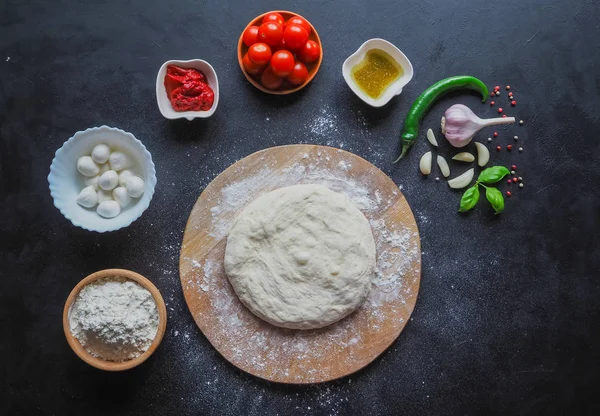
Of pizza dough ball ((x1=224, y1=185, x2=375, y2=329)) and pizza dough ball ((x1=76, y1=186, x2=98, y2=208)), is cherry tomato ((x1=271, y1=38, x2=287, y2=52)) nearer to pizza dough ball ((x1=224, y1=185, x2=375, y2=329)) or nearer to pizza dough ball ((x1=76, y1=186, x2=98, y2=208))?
pizza dough ball ((x1=224, y1=185, x2=375, y2=329))

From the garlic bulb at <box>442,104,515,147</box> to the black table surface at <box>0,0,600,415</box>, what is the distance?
0.32ft

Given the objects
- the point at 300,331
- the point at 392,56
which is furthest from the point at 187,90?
the point at 300,331

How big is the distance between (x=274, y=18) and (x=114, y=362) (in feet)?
5.95

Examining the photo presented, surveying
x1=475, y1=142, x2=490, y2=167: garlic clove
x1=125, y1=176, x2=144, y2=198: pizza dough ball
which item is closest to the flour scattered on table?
x1=475, y1=142, x2=490, y2=167: garlic clove

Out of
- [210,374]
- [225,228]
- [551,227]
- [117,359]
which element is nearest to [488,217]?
[551,227]

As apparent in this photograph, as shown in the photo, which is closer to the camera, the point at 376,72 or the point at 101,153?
the point at 101,153

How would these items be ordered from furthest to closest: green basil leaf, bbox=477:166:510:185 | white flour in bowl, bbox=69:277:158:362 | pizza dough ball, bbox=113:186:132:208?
green basil leaf, bbox=477:166:510:185 < pizza dough ball, bbox=113:186:132:208 < white flour in bowl, bbox=69:277:158:362

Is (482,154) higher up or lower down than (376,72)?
lower down

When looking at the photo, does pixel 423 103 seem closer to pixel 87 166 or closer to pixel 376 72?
pixel 376 72

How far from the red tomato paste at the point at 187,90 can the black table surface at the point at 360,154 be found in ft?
0.40

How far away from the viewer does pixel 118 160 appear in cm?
245

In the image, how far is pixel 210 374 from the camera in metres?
2.58

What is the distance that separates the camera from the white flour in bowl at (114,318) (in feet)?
7.61

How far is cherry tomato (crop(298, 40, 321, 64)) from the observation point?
2557mm
